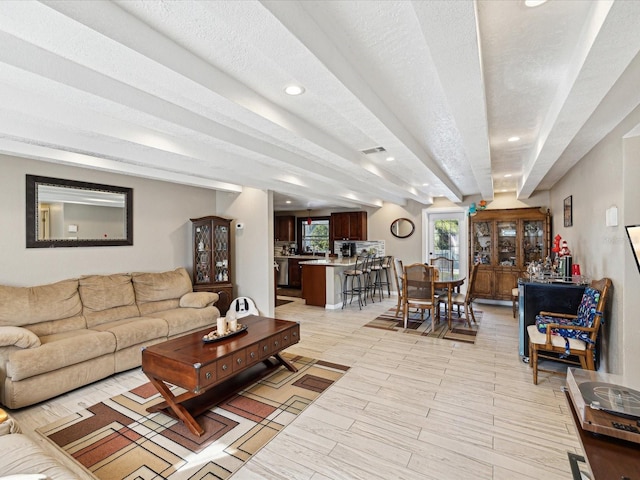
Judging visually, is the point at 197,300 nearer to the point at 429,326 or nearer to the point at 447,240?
the point at 429,326

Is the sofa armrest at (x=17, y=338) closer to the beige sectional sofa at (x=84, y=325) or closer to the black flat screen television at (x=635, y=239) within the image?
the beige sectional sofa at (x=84, y=325)

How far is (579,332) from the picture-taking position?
301 cm

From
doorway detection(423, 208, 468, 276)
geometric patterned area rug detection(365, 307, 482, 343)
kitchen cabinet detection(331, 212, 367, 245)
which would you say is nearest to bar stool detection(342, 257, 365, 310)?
geometric patterned area rug detection(365, 307, 482, 343)

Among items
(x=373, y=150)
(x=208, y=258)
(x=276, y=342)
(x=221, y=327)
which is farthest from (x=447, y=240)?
(x=221, y=327)

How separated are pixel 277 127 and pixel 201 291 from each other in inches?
133

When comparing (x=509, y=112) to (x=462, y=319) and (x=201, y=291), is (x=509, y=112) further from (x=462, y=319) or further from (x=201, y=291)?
(x=201, y=291)

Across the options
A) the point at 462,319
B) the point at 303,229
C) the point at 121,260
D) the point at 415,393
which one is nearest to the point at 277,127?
the point at 415,393

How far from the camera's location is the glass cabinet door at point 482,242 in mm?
→ 6551

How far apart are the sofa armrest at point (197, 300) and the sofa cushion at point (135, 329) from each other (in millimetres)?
594

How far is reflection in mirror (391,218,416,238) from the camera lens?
301 inches

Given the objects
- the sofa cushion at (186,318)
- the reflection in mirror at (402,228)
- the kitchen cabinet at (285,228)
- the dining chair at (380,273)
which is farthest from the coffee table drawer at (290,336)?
the kitchen cabinet at (285,228)

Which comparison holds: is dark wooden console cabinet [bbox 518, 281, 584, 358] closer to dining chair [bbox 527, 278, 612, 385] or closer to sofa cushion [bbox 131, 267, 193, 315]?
dining chair [bbox 527, 278, 612, 385]

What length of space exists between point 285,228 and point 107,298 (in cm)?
617

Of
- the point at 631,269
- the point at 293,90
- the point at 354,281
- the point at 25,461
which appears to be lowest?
the point at 25,461
